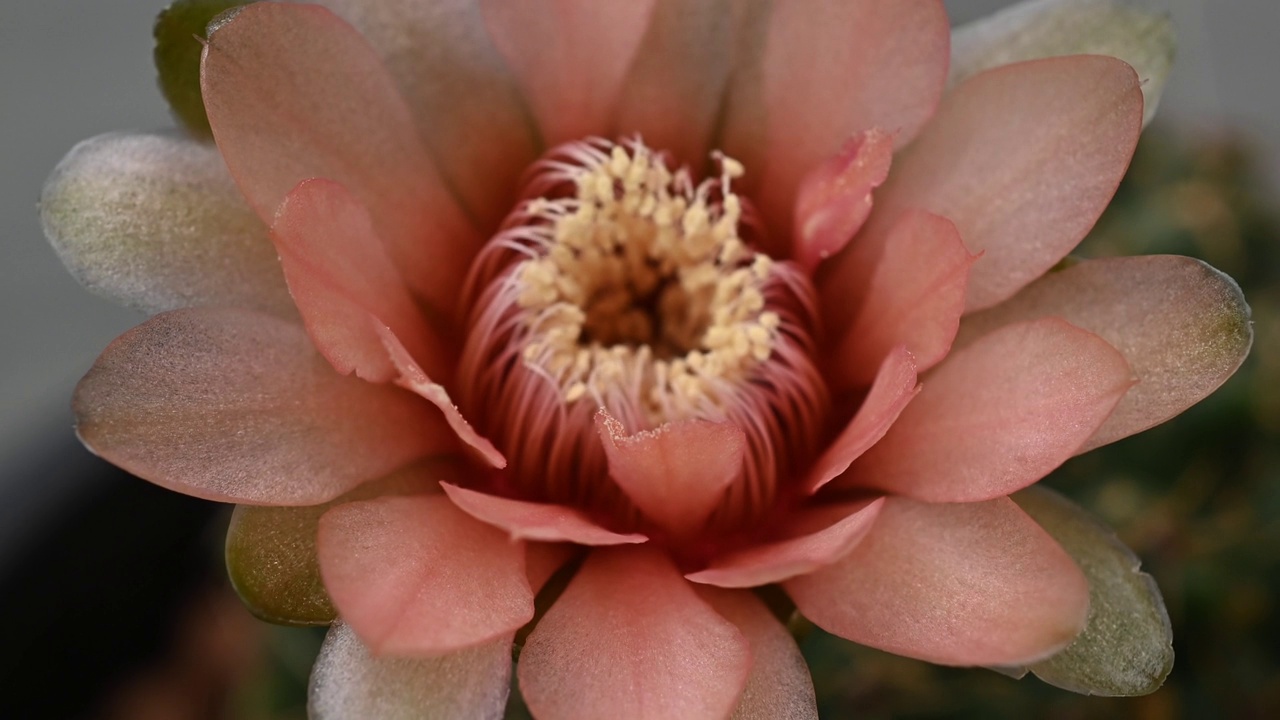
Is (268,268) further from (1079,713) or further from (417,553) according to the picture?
(1079,713)

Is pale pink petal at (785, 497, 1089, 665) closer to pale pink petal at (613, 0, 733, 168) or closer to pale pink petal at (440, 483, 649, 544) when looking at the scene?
pale pink petal at (440, 483, 649, 544)

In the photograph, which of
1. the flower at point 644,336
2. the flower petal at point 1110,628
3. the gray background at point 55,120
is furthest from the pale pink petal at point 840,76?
the gray background at point 55,120

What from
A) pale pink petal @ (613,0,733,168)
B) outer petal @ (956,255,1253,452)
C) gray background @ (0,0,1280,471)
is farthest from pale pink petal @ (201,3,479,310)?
gray background @ (0,0,1280,471)

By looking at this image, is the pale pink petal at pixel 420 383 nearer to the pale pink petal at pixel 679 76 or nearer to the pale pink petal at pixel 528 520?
the pale pink petal at pixel 528 520

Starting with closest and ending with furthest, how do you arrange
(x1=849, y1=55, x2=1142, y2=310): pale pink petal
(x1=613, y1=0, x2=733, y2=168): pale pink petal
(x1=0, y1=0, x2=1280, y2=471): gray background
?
(x1=849, y1=55, x2=1142, y2=310): pale pink petal
(x1=613, y1=0, x2=733, y2=168): pale pink petal
(x1=0, y1=0, x2=1280, y2=471): gray background

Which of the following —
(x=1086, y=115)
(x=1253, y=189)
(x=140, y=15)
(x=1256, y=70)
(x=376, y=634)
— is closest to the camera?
(x=376, y=634)

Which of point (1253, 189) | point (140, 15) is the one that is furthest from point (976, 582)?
point (140, 15)
